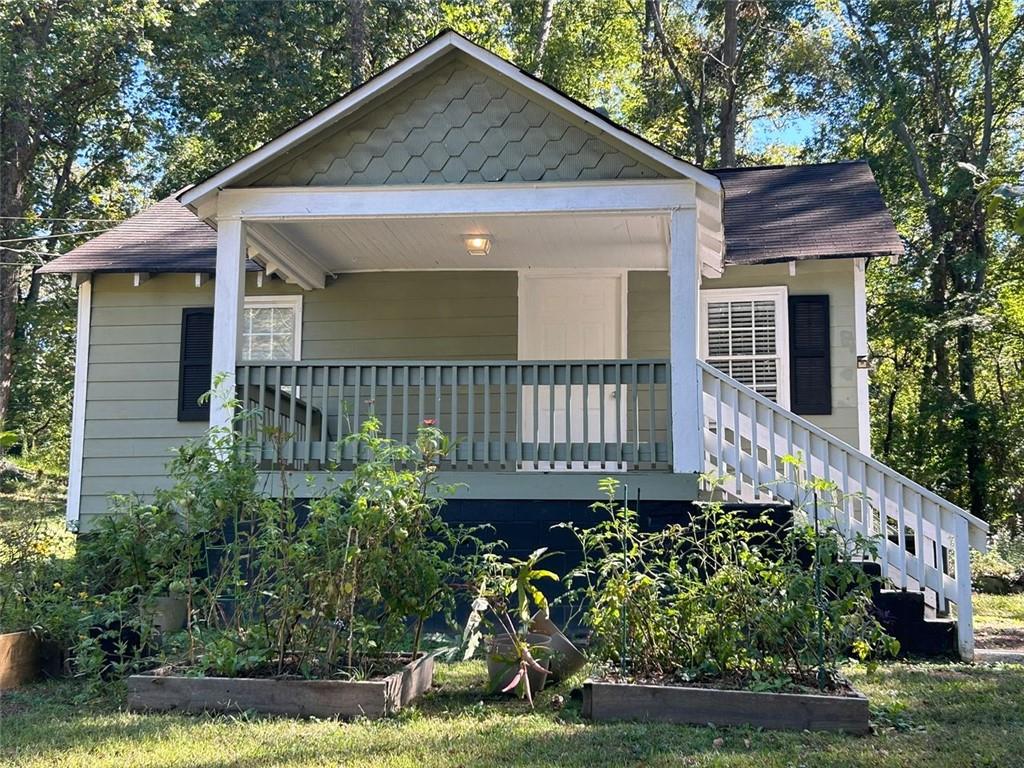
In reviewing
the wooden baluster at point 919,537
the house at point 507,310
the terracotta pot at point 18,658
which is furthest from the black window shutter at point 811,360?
the terracotta pot at point 18,658

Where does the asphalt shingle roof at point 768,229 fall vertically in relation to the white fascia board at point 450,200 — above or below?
above

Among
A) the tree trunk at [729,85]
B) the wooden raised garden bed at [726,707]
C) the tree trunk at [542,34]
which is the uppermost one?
the tree trunk at [542,34]

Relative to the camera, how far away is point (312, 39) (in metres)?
19.5

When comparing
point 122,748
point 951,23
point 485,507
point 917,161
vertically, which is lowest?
point 122,748

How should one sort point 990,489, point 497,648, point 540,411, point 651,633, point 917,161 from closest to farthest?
point 651,633 → point 497,648 → point 540,411 → point 990,489 → point 917,161

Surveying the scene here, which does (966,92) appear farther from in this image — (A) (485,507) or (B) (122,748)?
(B) (122,748)

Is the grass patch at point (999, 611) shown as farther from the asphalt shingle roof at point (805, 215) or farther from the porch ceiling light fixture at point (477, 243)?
the porch ceiling light fixture at point (477, 243)

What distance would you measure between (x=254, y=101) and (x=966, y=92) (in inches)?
565

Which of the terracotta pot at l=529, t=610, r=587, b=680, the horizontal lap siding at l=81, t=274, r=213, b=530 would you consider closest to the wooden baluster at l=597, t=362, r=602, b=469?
the terracotta pot at l=529, t=610, r=587, b=680

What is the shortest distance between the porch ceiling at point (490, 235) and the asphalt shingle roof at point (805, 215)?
3.32 feet

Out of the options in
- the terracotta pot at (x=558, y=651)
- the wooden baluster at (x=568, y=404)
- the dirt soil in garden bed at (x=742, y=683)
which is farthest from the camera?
the wooden baluster at (x=568, y=404)

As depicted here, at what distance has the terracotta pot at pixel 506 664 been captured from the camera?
484cm

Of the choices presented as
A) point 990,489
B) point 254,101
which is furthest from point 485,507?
point 254,101

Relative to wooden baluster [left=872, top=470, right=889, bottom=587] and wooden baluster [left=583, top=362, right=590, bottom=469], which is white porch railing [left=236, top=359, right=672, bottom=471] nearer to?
wooden baluster [left=583, top=362, right=590, bottom=469]
